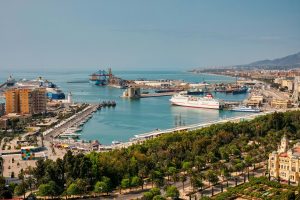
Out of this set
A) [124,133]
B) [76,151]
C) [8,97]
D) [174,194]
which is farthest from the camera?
[8,97]

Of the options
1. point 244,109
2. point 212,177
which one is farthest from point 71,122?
point 212,177

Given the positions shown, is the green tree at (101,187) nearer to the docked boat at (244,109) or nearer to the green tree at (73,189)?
the green tree at (73,189)

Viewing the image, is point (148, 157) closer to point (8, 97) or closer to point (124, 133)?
point (124, 133)

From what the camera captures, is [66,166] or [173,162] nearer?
[66,166]

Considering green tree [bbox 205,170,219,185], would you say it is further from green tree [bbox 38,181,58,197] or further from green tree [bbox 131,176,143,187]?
green tree [bbox 38,181,58,197]

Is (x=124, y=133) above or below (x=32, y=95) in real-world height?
below

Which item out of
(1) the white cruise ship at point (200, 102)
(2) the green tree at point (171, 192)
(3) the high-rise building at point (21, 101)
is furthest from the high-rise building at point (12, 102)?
(2) the green tree at point (171, 192)

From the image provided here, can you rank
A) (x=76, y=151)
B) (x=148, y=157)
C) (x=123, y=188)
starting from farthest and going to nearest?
1. (x=76, y=151)
2. (x=148, y=157)
3. (x=123, y=188)

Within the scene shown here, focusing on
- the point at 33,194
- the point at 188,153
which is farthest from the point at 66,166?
the point at 188,153
